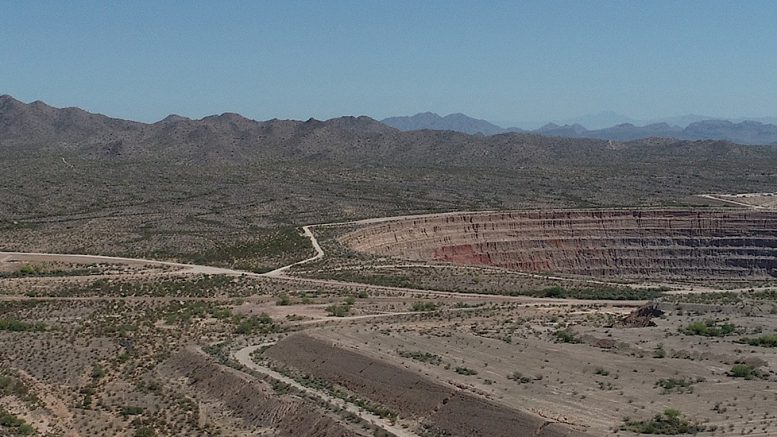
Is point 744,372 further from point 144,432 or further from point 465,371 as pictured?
point 144,432

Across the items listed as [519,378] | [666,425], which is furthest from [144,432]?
[666,425]

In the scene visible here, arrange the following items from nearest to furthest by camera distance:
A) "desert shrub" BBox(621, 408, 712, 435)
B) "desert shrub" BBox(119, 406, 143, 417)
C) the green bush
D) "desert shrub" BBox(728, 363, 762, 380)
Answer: "desert shrub" BBox(621, 408, 712, 435), "desert shrub" BBox(728, 363, 762, 380), "desert shrub" BBox(119, 406, 143, 417), the green bush

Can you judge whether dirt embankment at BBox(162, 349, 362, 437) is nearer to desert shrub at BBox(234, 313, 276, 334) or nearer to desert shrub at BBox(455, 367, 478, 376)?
desert shrub at BBox(234, 313, 276, 334)

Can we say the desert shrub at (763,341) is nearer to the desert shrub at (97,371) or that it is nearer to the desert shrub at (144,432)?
the desert shrub at (144,432)

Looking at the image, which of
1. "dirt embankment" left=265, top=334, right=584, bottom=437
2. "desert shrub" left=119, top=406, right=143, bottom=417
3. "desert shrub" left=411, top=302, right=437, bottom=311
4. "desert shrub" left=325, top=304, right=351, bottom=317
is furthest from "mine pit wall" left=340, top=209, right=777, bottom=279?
→ "desert shrub" left=119, top=406, right=143, bottom=417

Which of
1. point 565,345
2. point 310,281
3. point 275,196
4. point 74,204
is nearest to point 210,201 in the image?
point 275,196

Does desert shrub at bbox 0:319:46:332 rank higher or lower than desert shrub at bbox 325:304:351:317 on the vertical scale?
higher
